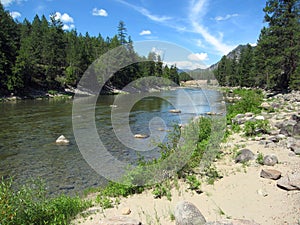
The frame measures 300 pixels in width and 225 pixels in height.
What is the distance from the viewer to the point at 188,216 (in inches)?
196

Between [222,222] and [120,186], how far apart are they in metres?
3.75

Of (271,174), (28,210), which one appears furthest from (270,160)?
(28,210)

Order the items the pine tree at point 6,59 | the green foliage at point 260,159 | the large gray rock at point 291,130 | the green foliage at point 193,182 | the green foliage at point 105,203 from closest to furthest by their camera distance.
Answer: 1. the green foliage at point 105,203
2. the green foliage at point 193,182
3. the green foliage at point 260,159
4. the large gray rock at point 291,130
5. the pine tree at point 6,59

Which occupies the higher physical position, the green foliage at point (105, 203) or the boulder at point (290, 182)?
the boulder at point (290, 182)

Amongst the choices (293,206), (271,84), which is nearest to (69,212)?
(293,206)

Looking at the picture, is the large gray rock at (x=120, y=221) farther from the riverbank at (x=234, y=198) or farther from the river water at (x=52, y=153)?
the river water at (x=52, y=153)

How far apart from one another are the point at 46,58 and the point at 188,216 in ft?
200

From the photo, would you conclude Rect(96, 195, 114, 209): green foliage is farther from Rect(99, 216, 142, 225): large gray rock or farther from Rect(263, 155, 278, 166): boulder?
Rect(263, 155, 278, 166): boulder

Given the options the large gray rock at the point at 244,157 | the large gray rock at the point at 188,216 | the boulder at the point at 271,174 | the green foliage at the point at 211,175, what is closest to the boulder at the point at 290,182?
the boulder at the point at 271,174

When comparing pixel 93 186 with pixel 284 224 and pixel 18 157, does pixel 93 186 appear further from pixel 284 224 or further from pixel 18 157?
pixel 284 224

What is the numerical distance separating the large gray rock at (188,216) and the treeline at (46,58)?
98.8 ft

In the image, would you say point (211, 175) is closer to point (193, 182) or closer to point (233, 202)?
point (193, 182)

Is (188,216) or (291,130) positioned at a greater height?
(291,130)

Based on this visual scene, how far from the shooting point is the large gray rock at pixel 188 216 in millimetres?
4902
